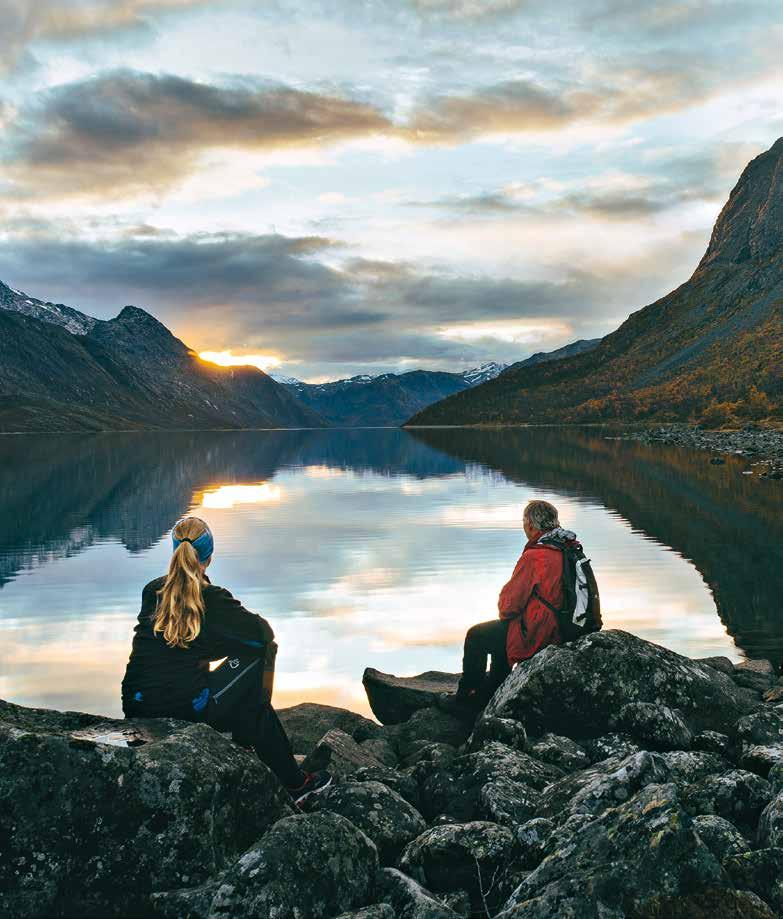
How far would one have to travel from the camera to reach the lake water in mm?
17250

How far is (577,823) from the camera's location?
6852 millimetres

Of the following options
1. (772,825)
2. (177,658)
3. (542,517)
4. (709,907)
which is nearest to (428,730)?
(542,517)

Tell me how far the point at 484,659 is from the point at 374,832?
4.68m

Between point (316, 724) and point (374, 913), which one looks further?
point (316, 724)

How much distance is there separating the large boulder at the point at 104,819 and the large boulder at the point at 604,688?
4.64 m

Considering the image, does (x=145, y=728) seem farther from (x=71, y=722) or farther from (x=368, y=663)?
(x=368, y=663)

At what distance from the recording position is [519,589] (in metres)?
11.5

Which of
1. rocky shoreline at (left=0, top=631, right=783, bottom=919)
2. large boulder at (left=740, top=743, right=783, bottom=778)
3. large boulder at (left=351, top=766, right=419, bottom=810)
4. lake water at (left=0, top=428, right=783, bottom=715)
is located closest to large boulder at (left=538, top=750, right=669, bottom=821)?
rocky shoreline at (left=0, top=631, right=783, bottom=919)

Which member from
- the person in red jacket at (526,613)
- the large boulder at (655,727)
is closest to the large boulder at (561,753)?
the large boulder at (655,727)

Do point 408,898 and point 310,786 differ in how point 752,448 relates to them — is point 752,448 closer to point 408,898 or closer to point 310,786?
Result: point 310,786

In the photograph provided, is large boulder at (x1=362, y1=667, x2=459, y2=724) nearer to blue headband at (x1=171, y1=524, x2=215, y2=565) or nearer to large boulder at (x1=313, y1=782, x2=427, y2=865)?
large boulder at (x1=313, y1=782, x2=427, y2=865)

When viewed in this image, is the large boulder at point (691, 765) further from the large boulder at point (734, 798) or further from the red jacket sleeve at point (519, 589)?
the red jacket sleeve at point (519, 589)

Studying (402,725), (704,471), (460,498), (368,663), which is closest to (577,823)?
(402,725)

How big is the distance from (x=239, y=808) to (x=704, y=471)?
58929 mm
